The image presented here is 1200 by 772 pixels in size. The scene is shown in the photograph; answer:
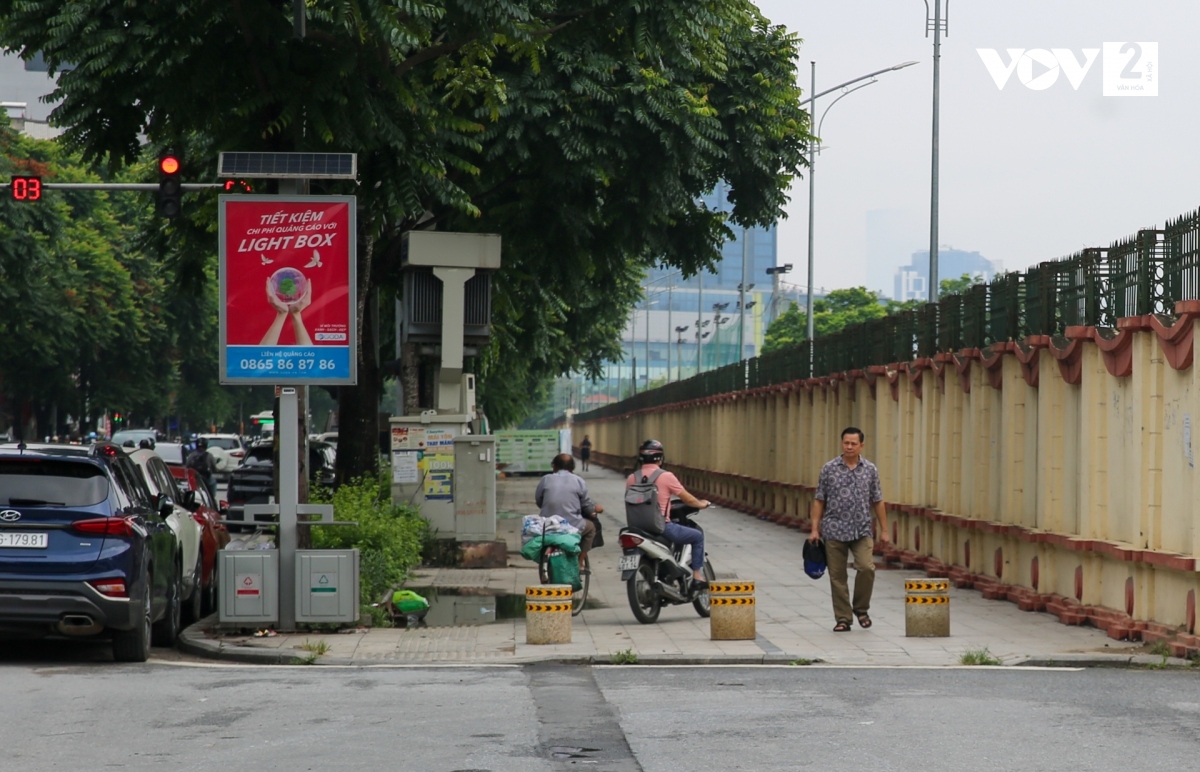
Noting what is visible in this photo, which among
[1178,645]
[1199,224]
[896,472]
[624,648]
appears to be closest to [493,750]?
[624,648]

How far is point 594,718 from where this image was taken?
31.9 feet

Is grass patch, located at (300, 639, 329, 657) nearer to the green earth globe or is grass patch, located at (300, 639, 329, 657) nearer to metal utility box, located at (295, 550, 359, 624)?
metal utility box, located at (295, 550, 359, 624)

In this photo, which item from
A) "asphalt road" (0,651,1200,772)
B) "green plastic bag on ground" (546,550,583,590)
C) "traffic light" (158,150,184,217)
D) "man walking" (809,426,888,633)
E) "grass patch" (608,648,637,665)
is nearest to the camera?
"asphalt road" (0,651,1200,772)

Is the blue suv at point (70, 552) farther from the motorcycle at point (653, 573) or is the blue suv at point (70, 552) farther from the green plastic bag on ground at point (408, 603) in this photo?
the motorcycle at point (653, 573)

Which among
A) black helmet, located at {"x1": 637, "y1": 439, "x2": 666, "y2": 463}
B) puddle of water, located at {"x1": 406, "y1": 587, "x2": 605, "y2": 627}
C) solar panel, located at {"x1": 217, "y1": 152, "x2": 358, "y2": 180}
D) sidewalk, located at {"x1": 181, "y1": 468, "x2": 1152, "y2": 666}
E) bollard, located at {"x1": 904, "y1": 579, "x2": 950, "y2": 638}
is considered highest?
solar panel, located at {"x1": 217, "y1": 152, "x2": 358, "y2": 180}

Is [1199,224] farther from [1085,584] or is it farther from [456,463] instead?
[456,463]

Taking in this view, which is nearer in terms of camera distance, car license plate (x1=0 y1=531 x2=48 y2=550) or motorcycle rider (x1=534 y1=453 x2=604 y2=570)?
car license plate (x1=0 y1=531 x2=48 y2=550)

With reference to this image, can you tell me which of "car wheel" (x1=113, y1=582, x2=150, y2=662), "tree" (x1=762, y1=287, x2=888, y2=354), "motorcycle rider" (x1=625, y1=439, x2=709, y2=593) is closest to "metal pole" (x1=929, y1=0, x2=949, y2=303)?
"motorcycle rider" (x1=625, y1=439, x2=709, y2=593)

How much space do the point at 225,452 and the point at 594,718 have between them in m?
43.6

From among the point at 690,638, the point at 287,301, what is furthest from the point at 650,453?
the point at 287,301

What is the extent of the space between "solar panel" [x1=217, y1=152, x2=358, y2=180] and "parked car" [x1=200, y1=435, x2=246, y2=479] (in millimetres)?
34715

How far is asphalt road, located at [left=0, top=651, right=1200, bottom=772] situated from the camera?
836 centimetres

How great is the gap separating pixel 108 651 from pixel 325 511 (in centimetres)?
209

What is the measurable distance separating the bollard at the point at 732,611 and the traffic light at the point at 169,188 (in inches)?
401
